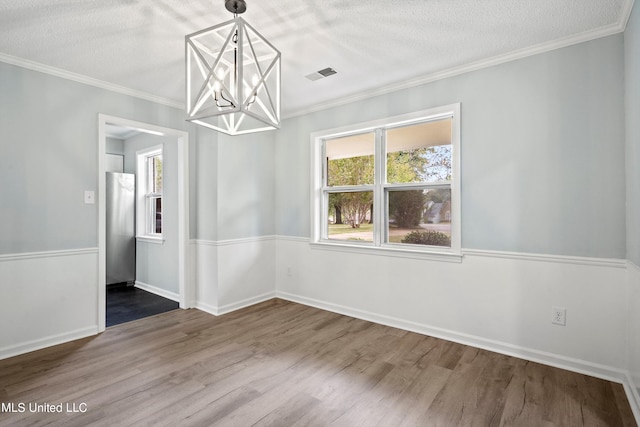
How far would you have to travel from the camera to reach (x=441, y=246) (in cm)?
309

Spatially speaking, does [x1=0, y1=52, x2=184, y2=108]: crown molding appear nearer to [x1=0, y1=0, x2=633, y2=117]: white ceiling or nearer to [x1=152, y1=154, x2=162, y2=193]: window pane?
[x1=0, y1=0, x2=633, y2=117]: white ceiling

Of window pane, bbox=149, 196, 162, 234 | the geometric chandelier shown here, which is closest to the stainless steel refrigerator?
window pane, bbox=149, 196, 162, 234

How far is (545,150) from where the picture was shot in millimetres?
2471

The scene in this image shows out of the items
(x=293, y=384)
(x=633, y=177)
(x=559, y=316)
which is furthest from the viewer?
(x=559, y=316)

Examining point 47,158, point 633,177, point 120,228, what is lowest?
point 120,228

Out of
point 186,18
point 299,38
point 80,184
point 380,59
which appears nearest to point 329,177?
point 380,59

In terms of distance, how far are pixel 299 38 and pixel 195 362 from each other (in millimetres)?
2672

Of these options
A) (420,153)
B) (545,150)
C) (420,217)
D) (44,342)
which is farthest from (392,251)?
(44,342)

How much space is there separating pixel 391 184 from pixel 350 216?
67 centimetres

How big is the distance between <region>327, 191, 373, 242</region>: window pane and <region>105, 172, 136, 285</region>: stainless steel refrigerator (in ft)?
10.7

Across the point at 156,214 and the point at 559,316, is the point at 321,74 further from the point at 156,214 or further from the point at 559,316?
the point at 156,214

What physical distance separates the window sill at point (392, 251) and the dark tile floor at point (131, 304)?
206 centimetres

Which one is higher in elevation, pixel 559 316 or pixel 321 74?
pixel 321 74

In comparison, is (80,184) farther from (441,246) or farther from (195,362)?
(441,246)
